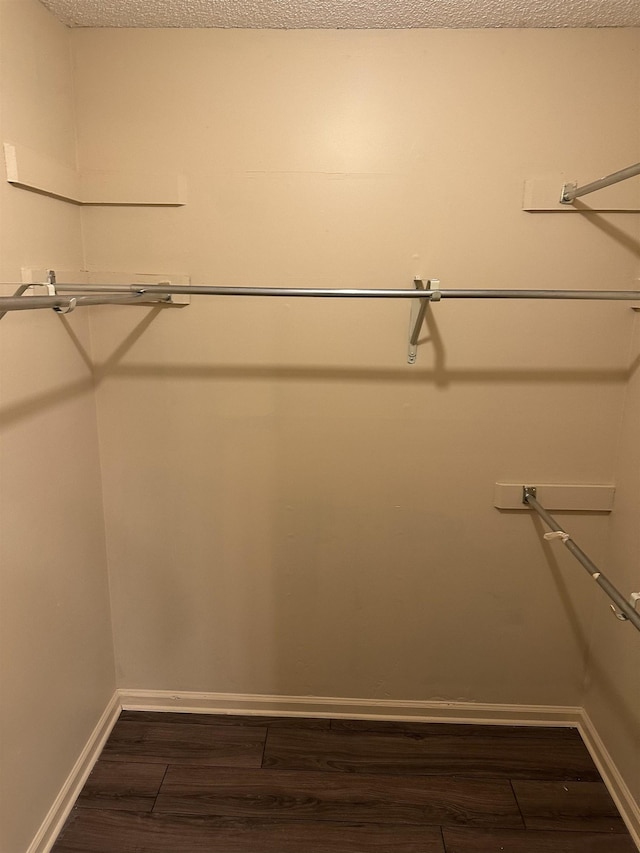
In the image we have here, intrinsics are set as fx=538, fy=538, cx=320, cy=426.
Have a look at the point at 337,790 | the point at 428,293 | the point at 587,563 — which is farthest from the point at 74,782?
the point at 428,293

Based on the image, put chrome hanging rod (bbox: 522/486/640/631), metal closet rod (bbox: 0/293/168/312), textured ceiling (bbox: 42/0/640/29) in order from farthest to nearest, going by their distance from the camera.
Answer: textured ceiling (bbox: 42/0/640/29)
chrome hanging rod (bbox: 522/486/640/631)
metal closet rod (bbox: 0/293/168/312)

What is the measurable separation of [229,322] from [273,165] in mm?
482

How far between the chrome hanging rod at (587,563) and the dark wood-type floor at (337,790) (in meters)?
0.66

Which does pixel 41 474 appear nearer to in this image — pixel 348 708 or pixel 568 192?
pixel 348 708

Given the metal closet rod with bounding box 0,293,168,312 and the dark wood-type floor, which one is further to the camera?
the dark wood-type floor

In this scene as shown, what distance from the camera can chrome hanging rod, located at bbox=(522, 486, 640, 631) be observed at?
4.18 feet

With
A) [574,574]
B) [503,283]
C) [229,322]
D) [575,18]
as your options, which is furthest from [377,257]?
[574,574]

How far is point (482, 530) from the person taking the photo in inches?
72.7

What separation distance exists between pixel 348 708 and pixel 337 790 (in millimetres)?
306

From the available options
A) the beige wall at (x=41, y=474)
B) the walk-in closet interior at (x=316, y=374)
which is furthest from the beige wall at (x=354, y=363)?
the beige wall at (x=41, y=474)

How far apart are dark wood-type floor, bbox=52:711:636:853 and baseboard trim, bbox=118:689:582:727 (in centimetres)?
3

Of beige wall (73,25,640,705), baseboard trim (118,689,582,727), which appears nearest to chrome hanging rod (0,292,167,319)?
beige wall (73,25,640,705)

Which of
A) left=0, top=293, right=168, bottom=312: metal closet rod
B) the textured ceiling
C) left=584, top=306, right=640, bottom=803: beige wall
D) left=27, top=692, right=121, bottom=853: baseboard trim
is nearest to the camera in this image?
left=0, top=293, right=168, bottom=312: metal closet rod

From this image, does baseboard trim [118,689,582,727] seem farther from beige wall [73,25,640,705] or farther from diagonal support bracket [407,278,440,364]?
diagonal support bracket [407,278,440,364]
